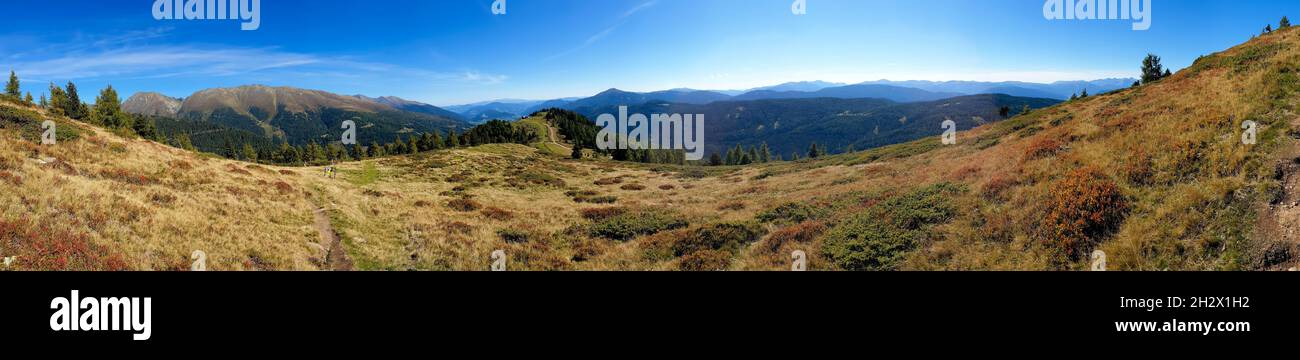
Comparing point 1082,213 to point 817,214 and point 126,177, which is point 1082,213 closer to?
point 817,214

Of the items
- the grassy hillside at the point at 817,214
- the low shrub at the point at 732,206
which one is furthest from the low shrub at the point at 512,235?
the low shrub at the point at 732,206

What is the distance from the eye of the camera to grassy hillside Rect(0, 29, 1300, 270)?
1075 centimetres

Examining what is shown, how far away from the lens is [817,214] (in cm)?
1878

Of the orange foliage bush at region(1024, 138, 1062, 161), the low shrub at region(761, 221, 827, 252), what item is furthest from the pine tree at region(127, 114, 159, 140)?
the orange foliage bush at region(1024, 138, 1062, 161)

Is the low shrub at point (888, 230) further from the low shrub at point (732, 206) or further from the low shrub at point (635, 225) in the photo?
the low shrub at point (635, 225)

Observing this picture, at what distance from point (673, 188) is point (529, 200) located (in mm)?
12182

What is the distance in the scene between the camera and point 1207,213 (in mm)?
10172

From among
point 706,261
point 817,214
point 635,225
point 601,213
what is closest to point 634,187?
point 601,213

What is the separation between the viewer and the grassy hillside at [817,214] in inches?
423

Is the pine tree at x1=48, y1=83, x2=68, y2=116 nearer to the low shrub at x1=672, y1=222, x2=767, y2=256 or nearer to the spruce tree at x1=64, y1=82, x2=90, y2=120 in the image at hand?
the spruce tree at x1=64, y1=82, x2=90, y2=120

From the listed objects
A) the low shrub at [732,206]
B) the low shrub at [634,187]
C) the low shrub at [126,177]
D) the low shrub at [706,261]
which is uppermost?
the low shrub at [126,177]
